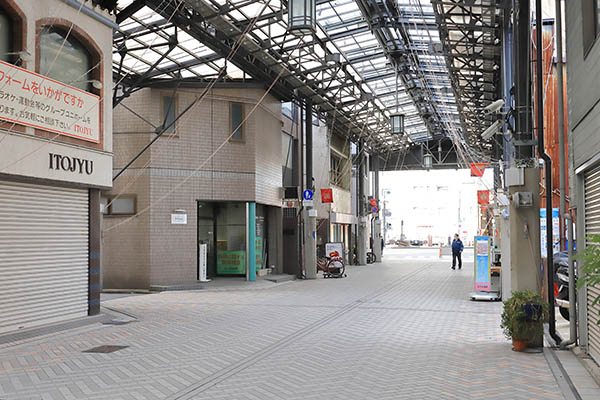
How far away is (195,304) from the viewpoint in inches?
598

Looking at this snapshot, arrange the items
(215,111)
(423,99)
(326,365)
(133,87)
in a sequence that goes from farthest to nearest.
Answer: (423,99), (215,111), (133,87), (326,365)

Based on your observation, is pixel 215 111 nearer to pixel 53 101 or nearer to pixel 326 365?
pixel 53 101

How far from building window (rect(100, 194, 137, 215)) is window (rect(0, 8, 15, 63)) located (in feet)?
30.6

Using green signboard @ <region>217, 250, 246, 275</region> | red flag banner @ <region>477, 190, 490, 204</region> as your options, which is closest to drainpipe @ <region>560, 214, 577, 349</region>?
green signboard @ <region>217, 250, 246, 275</region>

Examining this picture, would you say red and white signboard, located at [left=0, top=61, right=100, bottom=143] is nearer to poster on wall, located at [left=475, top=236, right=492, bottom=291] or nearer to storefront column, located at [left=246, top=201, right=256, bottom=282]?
storefront column, located at [left=246, top=201, right=256, bottom=282]

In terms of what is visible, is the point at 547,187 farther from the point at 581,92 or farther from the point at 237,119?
the point at 237,119

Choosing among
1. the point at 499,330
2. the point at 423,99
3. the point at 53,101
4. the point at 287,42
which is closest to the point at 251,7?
the point at 287,42

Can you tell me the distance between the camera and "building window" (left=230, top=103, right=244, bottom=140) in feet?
69.7

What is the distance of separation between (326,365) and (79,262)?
6399mm

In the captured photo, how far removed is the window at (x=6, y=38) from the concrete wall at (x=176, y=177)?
903 cm

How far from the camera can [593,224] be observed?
8266mm

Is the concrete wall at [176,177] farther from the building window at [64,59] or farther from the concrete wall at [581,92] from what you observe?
the concrete wall at [581,92]

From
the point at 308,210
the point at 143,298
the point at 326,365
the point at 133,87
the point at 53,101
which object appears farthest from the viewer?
the point at 308,210

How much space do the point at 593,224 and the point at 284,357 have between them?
4.69 m
